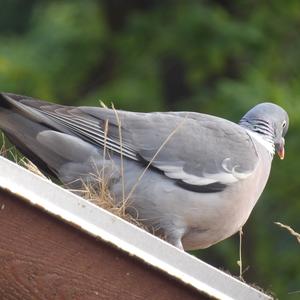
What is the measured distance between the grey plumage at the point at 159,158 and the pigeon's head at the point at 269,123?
1.21 ft

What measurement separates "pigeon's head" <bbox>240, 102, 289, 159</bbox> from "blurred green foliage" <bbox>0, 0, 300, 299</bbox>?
3.99 metres

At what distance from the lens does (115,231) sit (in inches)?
125

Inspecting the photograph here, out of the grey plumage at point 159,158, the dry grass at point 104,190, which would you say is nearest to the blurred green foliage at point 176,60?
the grey plumage at point 159,158

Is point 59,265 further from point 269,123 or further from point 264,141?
point 269,123

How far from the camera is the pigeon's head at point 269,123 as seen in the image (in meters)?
5.29

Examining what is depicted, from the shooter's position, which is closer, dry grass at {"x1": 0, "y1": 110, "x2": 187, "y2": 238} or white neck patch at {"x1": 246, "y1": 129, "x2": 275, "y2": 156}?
dry grass at {"x1": 0, "y1": 110, "x2": 187, "y2": 238}

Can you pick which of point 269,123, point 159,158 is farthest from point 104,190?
point 269,123

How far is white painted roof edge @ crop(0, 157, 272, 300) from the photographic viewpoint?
9.99ft

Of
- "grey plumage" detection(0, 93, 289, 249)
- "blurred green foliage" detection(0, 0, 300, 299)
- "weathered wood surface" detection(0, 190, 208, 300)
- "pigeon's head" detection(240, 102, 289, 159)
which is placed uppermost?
"weathered wood surface" detection(0, 190, 208, 300)

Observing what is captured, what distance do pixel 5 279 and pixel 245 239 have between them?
7.66m

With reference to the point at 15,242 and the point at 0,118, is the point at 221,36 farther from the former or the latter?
the point at 15,242

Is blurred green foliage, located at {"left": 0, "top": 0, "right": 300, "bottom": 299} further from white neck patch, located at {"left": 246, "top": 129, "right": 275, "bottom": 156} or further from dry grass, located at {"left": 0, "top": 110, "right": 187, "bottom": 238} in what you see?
dry grass, located at {"left": 0, "top": 110, "right": 187, "bottom": 238}

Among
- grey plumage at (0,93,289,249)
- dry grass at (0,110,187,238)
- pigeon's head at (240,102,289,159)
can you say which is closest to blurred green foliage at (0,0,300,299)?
pigeon's head at (240,102,289,159)

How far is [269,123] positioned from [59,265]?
2349 mm
